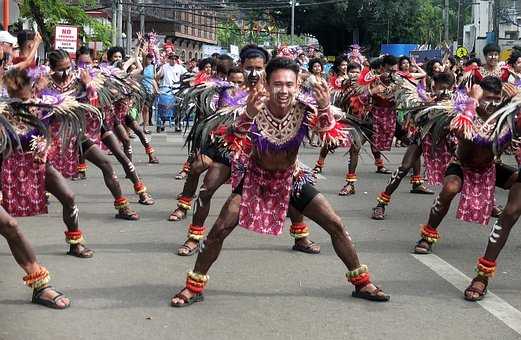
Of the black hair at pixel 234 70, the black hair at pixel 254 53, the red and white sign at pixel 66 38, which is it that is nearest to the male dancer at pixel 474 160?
the black hair at pixel 254 53

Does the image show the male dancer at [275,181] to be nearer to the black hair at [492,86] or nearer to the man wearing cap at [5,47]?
the black hair at [492,86]

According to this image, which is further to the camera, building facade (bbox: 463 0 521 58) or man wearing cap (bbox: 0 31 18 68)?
building facade (bbox: 463 0 521 58)

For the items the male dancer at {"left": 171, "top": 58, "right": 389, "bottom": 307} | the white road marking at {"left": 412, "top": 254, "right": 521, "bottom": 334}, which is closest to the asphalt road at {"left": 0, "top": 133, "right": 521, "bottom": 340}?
the white road marking at {"left": 412, "top": 254, "right": 521, "bottom": 334}

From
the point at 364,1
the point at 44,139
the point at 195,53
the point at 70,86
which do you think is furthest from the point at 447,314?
the point at 195,53

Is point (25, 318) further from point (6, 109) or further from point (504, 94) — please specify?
point (504, 94)

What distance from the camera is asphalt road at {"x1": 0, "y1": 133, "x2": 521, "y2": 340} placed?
18.4ft

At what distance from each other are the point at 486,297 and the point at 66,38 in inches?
738

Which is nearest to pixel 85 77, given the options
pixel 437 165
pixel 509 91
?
pixel 437 165

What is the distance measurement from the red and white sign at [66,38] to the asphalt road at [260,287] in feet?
45.8

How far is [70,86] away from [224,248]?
247 centimetres

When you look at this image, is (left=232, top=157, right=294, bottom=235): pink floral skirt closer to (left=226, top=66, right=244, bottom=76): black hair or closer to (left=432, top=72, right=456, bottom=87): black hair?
(left=226, top=66, right=244, bottom=76): black hair

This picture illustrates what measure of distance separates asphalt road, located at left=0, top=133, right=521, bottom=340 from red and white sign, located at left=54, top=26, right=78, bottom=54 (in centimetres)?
1395

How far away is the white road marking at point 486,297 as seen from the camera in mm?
5876

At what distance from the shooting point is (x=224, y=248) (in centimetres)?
820
